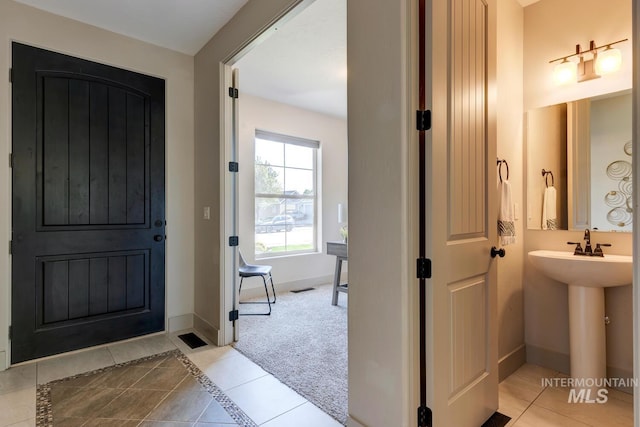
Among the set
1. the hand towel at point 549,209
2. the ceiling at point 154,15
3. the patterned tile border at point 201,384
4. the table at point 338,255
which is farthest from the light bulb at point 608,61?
the patterned tile border at point 201,384

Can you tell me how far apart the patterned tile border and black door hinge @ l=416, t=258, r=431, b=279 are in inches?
47.0

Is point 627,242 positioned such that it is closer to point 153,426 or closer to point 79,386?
point 153,426

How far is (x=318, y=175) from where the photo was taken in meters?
4.88

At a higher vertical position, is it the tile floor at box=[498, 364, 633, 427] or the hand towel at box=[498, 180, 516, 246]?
the hand towel at box=[498, 180, 516, 246]

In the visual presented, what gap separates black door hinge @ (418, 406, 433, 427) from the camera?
1351 millimetres

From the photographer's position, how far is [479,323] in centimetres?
166

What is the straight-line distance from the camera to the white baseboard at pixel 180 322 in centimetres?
297

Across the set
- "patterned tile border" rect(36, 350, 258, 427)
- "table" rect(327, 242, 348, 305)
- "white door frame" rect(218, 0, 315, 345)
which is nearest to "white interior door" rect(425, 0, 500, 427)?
"patterned tile border" rect(36, 350, 258, 427)

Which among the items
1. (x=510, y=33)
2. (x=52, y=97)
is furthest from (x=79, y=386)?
(x=510, y=33)

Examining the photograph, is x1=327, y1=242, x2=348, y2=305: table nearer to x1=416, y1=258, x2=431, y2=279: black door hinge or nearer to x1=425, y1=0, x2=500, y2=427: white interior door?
x1=425, y1=0, x2=500, y2=427: white interior door

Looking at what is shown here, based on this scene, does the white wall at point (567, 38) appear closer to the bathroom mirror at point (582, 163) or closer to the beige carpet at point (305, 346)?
the bathroom mirror at point (582, 163)

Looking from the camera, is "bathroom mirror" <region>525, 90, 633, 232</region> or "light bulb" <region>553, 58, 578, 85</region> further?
"light bulb" <region>553, 58, 578, 85</region>

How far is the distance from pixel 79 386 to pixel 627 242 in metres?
3.58

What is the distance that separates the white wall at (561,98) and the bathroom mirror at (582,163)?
0.24 feet
